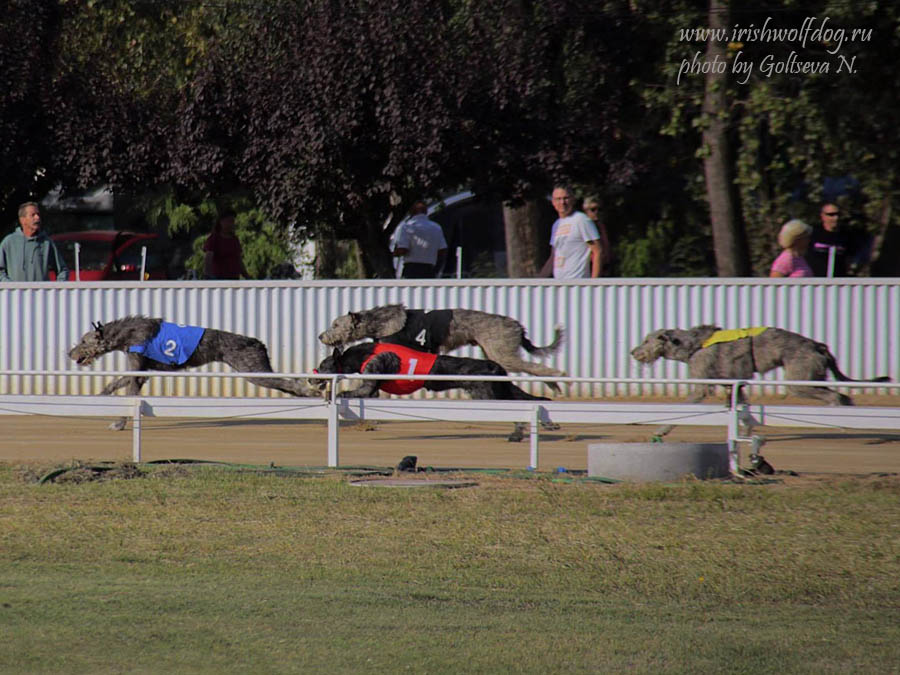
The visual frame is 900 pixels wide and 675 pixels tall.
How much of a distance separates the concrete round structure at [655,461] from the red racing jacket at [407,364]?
7.17ft

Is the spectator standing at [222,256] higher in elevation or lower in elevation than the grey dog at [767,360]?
higher

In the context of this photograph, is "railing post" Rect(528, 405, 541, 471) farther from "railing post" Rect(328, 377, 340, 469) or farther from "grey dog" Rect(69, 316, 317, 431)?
"grey dog" Rect(69, 316, 317, 431)

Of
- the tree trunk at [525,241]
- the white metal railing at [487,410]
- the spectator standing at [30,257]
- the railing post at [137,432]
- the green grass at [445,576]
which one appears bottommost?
the green grass at [445,576]

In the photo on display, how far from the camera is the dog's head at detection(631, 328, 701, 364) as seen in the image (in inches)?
440

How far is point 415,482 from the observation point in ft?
25.1

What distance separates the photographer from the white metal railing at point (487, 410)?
27.0 ft

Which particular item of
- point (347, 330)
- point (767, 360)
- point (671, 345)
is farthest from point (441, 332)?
point (767, 360)

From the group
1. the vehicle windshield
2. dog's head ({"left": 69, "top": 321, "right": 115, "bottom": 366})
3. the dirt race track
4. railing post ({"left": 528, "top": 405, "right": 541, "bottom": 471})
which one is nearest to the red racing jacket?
the dirt race track

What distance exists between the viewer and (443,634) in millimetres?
4461

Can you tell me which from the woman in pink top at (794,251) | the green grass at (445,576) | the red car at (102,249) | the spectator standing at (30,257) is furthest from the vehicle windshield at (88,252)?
the green grass at (445,576)

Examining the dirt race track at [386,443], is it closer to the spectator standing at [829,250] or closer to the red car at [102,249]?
the spectator standing at [829,250]

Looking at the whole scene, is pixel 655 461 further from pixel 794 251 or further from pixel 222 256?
pixel 222 256

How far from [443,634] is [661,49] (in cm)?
1514

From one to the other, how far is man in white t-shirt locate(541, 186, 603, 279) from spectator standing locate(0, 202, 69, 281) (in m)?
4.97
